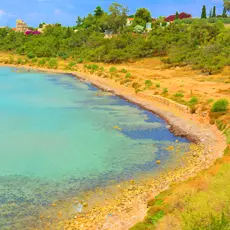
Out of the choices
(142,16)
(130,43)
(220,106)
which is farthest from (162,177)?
(142,16)

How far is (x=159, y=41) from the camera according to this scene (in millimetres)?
63062

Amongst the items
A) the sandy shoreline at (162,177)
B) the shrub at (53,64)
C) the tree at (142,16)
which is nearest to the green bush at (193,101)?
the sandy shoreline at (162,177)

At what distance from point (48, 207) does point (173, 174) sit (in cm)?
648

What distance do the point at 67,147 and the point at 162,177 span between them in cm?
778

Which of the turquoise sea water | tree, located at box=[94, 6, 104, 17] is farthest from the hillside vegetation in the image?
the turquoise sea water

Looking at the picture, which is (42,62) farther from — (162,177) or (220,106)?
(162,177)

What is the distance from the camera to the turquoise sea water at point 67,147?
51.5 ft

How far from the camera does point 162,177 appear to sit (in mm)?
17000

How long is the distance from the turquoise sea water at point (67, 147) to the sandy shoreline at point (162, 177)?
3.63 ft

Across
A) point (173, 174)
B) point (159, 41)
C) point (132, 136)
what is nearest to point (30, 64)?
point (159, 41)

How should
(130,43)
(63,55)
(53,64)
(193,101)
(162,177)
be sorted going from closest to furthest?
1. (162,177)
2. (193,101)
3. (53,64)
4. (130,43)
5. (63,55)

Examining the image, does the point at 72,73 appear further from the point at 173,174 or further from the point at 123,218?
the point at 123,218

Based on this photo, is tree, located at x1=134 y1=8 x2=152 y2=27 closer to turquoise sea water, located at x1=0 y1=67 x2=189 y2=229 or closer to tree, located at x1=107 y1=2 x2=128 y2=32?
tree, located at x1=107 y1=2 x2=128 y2=32

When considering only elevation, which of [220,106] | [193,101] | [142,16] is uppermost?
[142,16]
